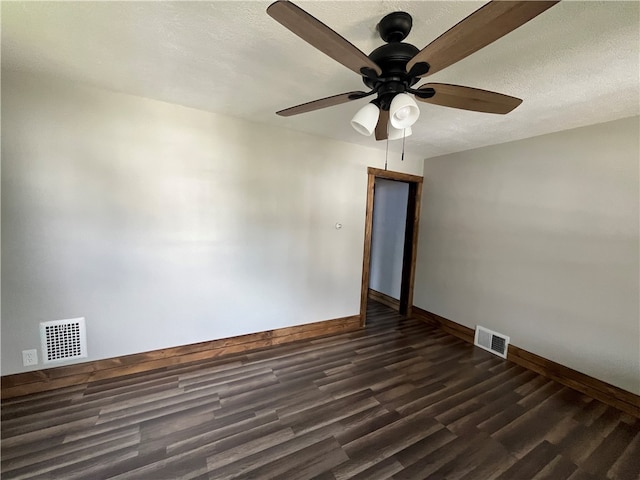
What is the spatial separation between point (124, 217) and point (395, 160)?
321 cm

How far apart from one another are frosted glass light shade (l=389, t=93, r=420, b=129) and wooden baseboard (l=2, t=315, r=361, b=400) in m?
2.51

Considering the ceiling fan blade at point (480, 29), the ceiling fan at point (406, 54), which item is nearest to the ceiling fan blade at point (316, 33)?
the ceiling fan at point (406, 54)

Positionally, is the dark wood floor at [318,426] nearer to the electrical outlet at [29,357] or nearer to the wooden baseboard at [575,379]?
the wooden baseboard at [575,379]

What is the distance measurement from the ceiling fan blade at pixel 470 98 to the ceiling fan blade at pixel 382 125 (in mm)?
236

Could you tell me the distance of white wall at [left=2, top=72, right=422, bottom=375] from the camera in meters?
1.94

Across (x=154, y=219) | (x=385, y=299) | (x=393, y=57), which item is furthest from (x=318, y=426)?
(x=385, y=299)

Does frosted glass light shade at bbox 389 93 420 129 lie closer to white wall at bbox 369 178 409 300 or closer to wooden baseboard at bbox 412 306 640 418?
wooden baseboard at bbox 412 306 640 418

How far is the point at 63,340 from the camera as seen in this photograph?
2.07 meters

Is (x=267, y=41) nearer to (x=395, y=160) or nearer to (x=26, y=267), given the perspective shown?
(x=26, y=267)

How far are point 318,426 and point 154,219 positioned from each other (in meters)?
2.13

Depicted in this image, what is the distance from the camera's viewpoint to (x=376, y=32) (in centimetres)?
129

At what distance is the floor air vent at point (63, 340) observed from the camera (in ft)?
6.66

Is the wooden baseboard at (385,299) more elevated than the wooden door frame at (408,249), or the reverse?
the wooden door frame at (408,249)

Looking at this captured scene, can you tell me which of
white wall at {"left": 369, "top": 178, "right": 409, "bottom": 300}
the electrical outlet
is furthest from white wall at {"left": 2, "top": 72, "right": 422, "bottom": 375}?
white wall at {"left": 369, "top": 178, "right": 409, "bottom": 300}
